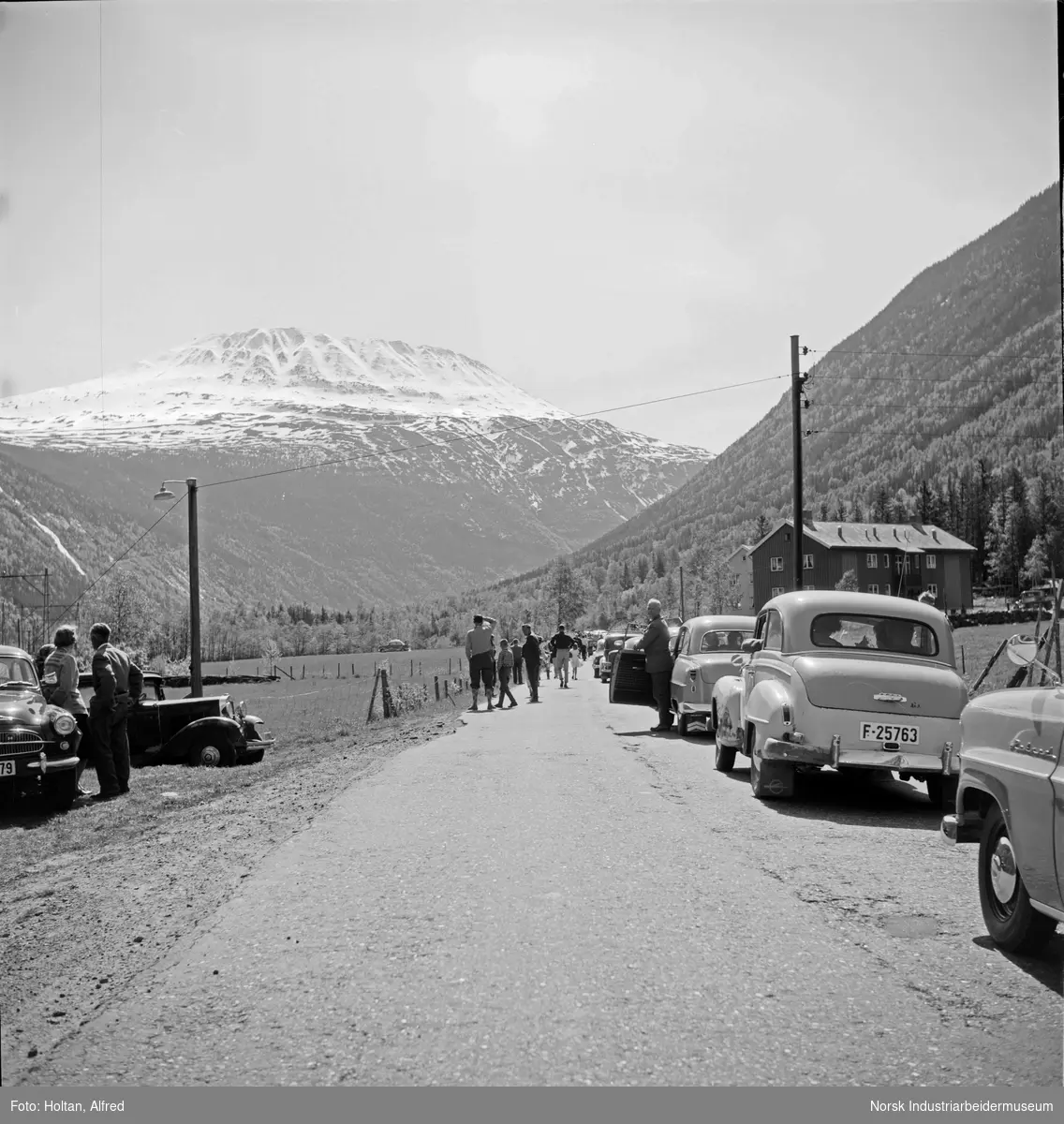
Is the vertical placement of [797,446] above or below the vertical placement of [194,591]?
above

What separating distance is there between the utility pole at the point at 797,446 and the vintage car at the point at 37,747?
19.0 metres

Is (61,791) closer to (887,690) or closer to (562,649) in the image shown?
(887,690)

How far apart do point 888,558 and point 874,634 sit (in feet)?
361

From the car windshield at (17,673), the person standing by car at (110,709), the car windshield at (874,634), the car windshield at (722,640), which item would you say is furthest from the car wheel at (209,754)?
the car windshield at (874,634)

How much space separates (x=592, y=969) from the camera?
5.01 metres

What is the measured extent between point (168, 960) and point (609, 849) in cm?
329

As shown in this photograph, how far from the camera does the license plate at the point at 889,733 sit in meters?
9.85

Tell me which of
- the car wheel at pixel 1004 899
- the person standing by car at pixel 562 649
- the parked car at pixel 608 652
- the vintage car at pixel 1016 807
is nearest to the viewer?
the vintage car at pixel 1016 807

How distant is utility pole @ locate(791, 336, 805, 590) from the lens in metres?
28.1

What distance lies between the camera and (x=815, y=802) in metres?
10.5

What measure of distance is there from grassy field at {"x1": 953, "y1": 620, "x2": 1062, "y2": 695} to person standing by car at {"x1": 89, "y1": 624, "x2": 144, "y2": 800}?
987cm

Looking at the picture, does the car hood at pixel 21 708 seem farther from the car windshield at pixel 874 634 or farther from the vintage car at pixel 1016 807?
the vintage car at pixel 1016 807

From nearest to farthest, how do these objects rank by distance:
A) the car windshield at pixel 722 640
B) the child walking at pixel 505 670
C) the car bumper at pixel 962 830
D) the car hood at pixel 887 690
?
the car bumper at pixel 962 830 → the car hood at pixel 887 690 → the car windshield at pixel 722 640 → the child walking at pixel 505 670

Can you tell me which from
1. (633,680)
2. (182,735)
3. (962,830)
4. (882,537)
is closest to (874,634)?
(962,830)
